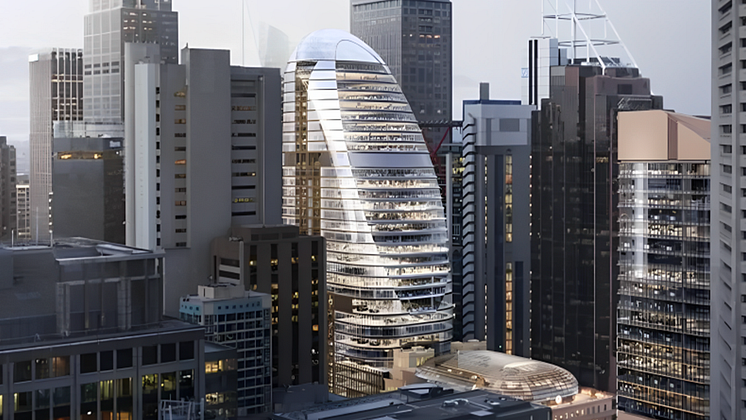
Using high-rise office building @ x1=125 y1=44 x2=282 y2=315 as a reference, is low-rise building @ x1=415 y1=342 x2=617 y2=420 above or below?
below

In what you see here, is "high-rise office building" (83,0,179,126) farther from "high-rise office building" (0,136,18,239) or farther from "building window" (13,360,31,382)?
"building window" (13,360,31,382)

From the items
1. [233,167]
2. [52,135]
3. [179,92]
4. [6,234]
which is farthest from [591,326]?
[6,234]

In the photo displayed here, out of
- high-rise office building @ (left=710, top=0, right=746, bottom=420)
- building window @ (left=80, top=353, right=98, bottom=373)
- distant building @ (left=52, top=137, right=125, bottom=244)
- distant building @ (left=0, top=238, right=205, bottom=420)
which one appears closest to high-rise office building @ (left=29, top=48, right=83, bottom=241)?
distant building @ (left=52, top=137, right=125, bottom=244)

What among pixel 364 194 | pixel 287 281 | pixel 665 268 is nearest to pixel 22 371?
pixel 287 281

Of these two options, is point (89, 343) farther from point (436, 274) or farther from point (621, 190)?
point (436, 274)

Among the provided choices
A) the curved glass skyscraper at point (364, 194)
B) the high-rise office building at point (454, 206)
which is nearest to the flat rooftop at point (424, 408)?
the curved glass skyscraper at point (364, 194)
